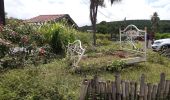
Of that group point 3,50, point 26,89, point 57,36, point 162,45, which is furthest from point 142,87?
point 162,45

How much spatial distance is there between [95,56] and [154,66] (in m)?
2.25

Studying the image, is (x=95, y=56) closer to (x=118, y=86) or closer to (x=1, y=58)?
(x=1, y=58)

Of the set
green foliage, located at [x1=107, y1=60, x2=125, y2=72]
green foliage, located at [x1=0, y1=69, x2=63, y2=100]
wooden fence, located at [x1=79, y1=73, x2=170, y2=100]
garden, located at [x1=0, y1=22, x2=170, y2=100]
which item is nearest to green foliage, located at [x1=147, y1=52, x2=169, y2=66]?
garden, located at [x1=0, y1=22, x2=170, y2=100]

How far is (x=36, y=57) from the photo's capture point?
1434 cm

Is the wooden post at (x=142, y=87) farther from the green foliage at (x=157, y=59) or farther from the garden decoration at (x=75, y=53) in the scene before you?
the green foliage at (x=157, y=59)

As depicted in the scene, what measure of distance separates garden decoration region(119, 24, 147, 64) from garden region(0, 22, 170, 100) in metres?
0.23

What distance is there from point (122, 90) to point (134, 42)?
9452 millimetres

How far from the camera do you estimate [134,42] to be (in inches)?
661

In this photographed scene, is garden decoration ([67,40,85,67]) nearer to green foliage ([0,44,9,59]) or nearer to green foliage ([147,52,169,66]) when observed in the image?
green foliage ([0,44,9,59])

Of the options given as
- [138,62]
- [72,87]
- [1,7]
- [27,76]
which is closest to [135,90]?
[72,87]

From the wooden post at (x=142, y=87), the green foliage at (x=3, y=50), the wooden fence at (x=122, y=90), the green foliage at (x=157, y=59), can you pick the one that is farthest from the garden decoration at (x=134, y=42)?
the wooden post at (x=142, y=87)

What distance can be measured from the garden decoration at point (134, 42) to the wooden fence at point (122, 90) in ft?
18.6

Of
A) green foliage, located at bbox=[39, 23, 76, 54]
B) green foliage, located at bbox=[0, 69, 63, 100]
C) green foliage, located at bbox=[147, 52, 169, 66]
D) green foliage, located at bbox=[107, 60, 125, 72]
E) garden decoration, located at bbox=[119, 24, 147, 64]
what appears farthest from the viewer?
green foliage, located at bbox=[39, 23, 76, 54]

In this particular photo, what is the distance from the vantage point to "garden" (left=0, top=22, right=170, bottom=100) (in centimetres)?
836
